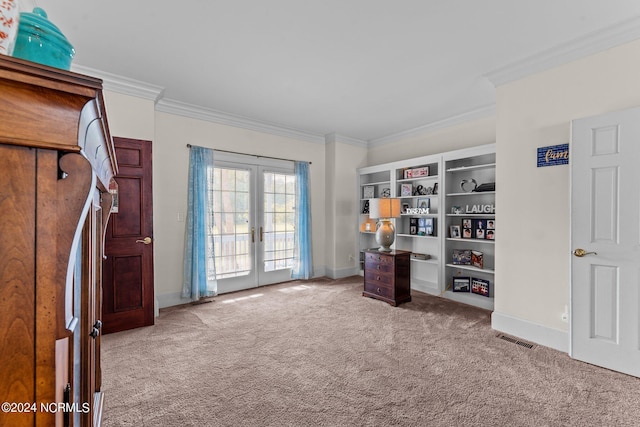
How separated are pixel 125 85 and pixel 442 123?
→ 14.5ft

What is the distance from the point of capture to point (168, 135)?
13.2 feet

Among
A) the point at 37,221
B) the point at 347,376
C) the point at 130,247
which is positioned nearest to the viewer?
the point at 37,221

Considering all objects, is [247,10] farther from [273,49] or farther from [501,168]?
[501,168]

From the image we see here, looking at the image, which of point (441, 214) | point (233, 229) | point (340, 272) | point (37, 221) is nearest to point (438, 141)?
point (441, 214)

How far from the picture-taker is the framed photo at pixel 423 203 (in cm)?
488

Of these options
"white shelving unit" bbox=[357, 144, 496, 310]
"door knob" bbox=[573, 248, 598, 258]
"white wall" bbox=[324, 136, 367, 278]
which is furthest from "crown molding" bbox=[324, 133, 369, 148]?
"door knob" bbox=[573, 248, 598, 258]

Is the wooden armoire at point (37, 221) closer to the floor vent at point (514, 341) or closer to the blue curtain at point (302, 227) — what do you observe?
the floor vent at point (514, 341)

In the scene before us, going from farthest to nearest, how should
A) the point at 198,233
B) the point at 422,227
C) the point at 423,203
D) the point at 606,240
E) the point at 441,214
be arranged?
1. the point at 423,203
2. the point at 422,227
3. the point at 441,214
4. the point at 198,233
5. the point at 606,240

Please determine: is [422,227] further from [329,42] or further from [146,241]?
[146,241]

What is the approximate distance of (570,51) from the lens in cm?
266

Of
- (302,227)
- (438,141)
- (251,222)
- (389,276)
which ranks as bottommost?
(389,276)

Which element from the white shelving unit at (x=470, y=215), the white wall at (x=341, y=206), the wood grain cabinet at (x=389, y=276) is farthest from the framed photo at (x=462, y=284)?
the white wall at (x=341, y=206)

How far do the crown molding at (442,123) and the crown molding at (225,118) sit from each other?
1.34 meters

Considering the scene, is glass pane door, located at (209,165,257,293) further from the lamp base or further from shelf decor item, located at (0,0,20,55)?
shelf decor item, located at (0,0,20,55)
